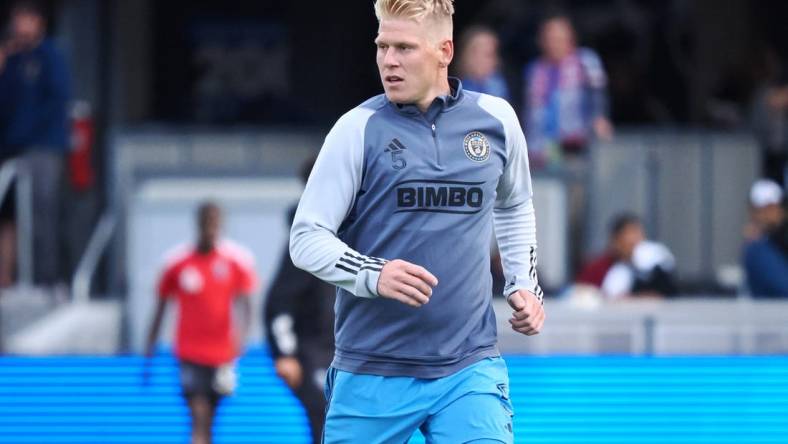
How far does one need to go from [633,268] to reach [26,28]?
456cm

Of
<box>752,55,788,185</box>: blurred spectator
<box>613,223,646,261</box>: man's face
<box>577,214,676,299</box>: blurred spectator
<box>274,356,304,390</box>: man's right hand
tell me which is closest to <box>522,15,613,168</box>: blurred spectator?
<box>577,214,676,299</box>: blurred spectator

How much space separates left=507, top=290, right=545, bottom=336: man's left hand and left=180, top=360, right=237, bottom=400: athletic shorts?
179 inches

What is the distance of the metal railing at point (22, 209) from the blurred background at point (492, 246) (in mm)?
19

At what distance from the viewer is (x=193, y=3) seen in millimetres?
16156

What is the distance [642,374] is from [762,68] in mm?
5266

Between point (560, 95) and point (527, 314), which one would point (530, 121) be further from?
point (527, 314)

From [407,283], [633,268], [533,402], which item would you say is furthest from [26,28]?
[407,283]

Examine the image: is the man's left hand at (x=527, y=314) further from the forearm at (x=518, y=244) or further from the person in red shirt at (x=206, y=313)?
the person in red shirt at (x=206, y=313)

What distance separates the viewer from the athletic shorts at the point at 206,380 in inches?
367

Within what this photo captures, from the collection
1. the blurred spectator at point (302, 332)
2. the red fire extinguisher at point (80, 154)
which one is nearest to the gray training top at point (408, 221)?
the blurred spectator at point (302, 332)

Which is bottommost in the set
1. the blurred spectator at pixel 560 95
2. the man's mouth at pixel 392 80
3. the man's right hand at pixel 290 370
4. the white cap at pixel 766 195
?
the man's right hand at pixel 290 370

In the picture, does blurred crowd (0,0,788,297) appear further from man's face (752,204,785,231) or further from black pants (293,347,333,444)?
black pants (293,347,333,444)

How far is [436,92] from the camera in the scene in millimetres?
4973

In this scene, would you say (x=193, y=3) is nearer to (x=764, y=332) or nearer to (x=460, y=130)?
(x=764, y=332)
